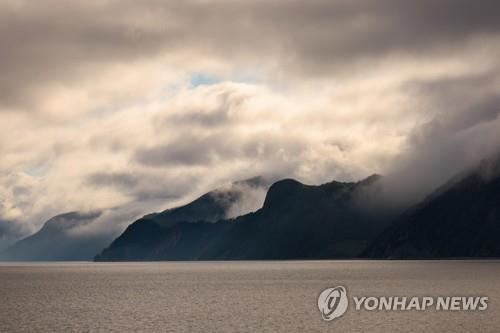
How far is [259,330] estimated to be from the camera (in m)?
82.7

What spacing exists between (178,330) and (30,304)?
191 ft

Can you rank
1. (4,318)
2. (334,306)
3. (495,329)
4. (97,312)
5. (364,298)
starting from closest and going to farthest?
(495,329)
(4,318)
(97,312)
(334,306)
(364,298)

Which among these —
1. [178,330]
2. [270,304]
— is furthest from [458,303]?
[178,330]

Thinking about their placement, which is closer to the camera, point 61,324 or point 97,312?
point 61,324

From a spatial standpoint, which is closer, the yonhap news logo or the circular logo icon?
the circular logo icon

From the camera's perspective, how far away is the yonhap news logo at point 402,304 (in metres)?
102

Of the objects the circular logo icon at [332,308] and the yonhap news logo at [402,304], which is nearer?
the circular logo icon at [332,308]

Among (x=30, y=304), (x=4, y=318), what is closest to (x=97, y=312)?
(x=4, y=318)

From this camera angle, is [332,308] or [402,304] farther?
[332,308]

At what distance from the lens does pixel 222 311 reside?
106688 millimetres

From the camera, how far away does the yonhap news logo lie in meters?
102

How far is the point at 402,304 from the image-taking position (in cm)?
11162

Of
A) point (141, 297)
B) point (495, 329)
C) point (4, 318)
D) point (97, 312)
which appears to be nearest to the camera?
point (495, 329)

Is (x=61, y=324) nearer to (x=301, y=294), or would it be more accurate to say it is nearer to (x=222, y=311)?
(x=222, y=311)
